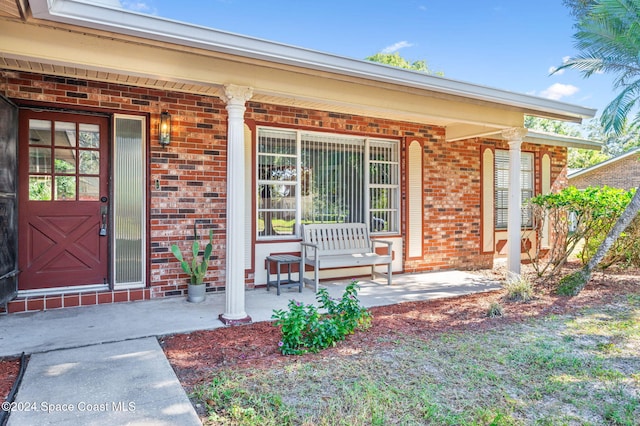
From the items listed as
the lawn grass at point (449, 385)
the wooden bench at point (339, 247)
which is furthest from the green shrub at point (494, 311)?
the wooden bench at point (339, 247)

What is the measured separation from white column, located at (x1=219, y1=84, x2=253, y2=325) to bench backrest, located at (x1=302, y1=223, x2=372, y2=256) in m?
2.11

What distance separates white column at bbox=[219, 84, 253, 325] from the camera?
→ 4.22 meters

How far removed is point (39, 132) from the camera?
4852mm

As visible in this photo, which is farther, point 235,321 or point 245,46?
point 235,321

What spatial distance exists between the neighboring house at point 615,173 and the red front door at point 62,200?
19.7 m

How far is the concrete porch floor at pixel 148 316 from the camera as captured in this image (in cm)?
379

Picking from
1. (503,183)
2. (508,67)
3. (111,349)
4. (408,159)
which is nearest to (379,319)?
(111,349)

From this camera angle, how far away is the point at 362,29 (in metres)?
A: 19.5

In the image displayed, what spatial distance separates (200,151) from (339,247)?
8.18 ft

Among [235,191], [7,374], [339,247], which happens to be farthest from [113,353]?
[339,247]

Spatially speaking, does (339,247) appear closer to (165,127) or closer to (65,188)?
(165,127)

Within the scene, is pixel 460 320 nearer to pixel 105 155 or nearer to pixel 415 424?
pixel 415 424

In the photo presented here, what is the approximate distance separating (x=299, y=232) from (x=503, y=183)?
464 centimetres

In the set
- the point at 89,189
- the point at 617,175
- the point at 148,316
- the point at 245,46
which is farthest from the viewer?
the point at 617,175
